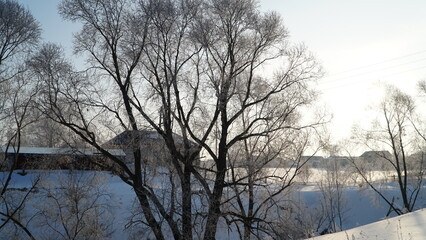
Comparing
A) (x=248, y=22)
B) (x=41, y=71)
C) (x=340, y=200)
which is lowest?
(x=340, y=200)

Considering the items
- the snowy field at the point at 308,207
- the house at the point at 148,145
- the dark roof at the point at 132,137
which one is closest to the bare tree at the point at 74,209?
the snowy field at the point at 308,207

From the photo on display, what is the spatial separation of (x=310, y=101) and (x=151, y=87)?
270 inches

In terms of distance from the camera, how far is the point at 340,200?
1453 inches

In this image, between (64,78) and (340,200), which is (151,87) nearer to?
(64,78)

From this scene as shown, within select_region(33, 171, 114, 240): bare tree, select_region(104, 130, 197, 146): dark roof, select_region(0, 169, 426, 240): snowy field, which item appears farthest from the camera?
select_region(33, 171, 114, 240): bare tree

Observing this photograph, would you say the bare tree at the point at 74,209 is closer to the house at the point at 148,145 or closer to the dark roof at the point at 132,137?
the house at the point at 148,145

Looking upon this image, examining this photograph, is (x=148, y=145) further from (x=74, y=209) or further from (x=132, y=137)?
(x=74, y=209)

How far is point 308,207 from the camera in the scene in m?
38.0

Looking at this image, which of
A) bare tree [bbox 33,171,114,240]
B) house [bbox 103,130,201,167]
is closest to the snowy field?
bare tree [bbox 33,171,114,240]

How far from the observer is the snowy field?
27.0 feet

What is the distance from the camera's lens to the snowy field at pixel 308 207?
822 cm

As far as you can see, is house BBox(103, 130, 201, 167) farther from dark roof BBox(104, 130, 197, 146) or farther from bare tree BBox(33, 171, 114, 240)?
bare tree BBox(33, 171, 114, 240)

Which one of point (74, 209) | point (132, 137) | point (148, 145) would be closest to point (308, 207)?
point (74, 209)

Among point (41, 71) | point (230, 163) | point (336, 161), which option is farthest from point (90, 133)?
point (336, 161)
